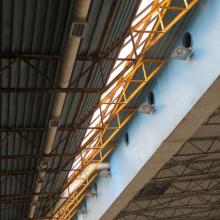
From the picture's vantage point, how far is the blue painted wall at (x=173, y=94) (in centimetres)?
1678

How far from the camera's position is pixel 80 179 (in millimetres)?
31812

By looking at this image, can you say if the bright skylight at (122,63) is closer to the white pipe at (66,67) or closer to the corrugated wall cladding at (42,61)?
the corrugated wall cladding at (42,61)

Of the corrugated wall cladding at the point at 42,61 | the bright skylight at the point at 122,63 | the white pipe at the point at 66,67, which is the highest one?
the bright skylight at the point at 122,63

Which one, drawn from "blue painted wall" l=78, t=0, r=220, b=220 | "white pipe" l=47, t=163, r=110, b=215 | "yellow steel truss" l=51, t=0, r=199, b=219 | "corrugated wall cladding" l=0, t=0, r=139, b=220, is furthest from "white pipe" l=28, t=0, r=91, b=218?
"blue painted wall" l=78, t=0, r=220, b=220

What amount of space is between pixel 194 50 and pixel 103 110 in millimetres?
7238

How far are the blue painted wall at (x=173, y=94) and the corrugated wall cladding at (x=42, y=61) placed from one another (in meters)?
3.09

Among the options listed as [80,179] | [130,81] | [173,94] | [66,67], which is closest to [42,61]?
[66,67]

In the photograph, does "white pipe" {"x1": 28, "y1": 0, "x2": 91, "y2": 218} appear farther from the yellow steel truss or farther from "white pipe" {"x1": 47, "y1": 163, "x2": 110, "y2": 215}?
"white pipe" {"x1": 47, "y1": 163, "x2": 110, "y2": 215}

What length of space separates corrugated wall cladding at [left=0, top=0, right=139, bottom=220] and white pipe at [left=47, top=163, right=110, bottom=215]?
149 inches

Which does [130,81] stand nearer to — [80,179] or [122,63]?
[122,63]

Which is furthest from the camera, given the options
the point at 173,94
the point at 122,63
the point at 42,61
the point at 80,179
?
the point at 80,179

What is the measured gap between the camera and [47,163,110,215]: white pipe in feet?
97.5

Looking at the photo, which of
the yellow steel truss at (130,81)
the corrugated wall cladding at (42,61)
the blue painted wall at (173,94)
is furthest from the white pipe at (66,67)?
the blue painted wall at (173,94)

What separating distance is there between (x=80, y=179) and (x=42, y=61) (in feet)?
53.1
